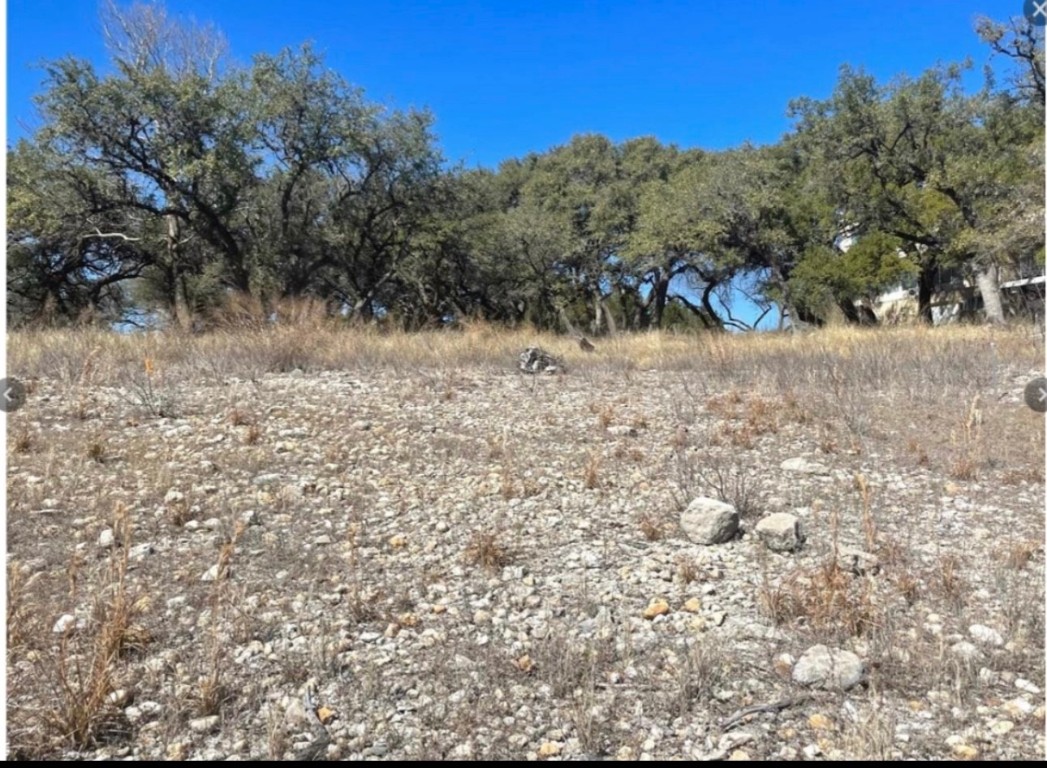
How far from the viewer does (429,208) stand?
18.5m

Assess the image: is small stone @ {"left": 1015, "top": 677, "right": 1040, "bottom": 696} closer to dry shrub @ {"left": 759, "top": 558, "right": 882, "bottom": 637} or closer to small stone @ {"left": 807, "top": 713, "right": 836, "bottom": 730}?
dry shrub @ {"left": 759, "top": 558, "right": 882, "bottom": 637}

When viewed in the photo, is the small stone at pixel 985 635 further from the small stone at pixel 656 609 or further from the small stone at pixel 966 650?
the small stone at pixel 656 609

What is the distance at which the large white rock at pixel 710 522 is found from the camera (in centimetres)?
299

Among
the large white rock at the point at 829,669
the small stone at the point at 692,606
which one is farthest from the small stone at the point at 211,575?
the large white rock at the point at 829,669

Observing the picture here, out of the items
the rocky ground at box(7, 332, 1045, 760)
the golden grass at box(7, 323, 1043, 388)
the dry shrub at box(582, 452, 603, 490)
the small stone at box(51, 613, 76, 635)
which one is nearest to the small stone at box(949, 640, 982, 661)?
the rocky ground at box(7, 332, 1045, 760)

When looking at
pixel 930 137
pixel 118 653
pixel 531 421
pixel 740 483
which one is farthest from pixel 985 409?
pixel 930 137

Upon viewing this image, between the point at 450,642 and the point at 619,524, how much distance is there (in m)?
1.28

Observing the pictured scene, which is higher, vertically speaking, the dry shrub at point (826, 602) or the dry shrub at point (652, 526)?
the dry shrub at point (652, 526)

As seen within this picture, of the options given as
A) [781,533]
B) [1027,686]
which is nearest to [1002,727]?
[1027,686]

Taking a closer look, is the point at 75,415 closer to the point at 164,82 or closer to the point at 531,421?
the point at 531,421

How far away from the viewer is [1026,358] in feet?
24.1

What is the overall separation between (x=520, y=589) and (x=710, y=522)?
1.02 meters

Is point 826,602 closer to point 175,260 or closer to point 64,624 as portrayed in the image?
point 64,624

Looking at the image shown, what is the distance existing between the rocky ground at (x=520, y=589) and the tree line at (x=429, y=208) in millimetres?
8160
